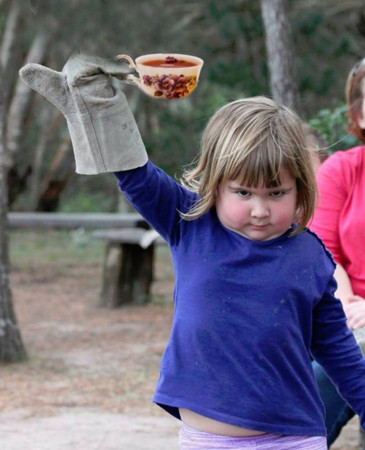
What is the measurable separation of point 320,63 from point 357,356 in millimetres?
9987

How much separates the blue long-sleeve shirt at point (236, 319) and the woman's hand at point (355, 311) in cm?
59

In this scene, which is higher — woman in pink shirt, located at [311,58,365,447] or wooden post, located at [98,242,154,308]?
woman in pink shirt, located at [311,58,365,447]

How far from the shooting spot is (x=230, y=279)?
2.16m

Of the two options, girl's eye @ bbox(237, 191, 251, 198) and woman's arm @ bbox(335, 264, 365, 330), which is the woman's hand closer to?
woman's arm @ bbox(335, 264, 365, 330)

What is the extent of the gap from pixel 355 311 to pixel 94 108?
1249 mm

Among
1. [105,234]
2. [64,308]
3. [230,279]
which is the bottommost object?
[64,308]

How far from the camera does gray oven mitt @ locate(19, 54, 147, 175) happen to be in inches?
79.8

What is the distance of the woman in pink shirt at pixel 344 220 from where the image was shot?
10.2 ft

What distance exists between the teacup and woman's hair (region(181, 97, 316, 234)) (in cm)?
12

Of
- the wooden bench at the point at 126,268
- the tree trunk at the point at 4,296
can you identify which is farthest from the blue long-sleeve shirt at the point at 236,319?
the wooden bench at the point at 126,268

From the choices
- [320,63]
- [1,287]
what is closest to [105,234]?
[1,287]

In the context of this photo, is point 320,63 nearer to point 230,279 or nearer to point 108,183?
point 108,183

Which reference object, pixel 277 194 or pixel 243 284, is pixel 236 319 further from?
pixel 277 194

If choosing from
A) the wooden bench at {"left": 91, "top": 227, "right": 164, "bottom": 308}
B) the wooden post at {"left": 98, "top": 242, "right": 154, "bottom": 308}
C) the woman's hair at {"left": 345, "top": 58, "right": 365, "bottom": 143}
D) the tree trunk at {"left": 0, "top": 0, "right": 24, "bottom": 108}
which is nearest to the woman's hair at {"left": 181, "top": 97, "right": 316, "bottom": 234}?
the woman's hair at {"left": 345, "top": 58, "right": 365, "bottom": 143}
